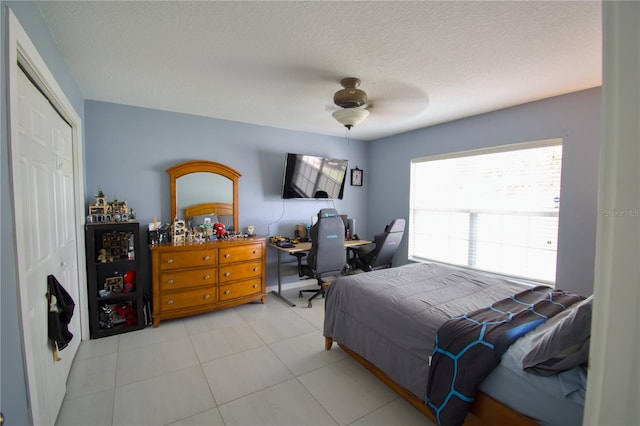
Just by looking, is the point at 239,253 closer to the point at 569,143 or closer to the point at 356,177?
the point at 356,177

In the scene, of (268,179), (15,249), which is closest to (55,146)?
(15,249)

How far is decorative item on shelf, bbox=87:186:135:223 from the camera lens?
9.28 feet

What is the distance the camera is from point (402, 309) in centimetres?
192

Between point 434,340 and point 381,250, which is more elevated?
point 381,250

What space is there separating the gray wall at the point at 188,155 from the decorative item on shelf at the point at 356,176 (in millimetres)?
270

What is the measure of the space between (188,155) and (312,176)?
1690 mm

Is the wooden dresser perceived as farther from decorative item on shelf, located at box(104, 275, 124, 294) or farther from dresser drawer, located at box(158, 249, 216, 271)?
decorative item on shelf, located at box(104, 275, 124, 294)

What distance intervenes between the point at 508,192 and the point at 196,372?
365 centimetres

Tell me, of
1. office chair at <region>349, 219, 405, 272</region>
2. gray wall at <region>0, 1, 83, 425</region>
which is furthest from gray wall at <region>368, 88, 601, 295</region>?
gray wall at <region>0, 1, 83, 425</region>

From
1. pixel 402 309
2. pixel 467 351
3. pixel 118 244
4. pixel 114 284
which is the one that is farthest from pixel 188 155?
pixel 467 351

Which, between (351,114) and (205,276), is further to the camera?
(205,276)

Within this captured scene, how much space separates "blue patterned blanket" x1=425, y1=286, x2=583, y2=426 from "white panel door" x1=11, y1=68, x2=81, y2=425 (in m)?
1.94

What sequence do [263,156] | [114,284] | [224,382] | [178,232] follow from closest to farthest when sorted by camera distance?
[224,382] → [114,284] → [178,232] → [263,156]

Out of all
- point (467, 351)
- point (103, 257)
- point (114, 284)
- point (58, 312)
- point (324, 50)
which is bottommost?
point (114, 284)
